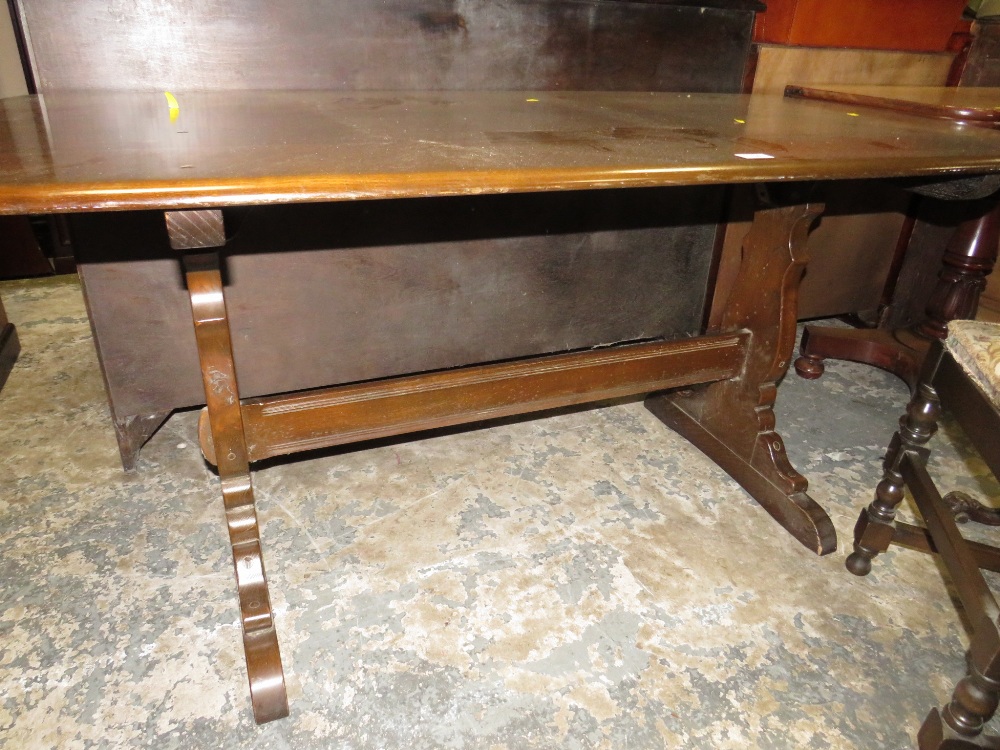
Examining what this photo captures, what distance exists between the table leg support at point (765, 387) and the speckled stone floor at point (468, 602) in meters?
0.06

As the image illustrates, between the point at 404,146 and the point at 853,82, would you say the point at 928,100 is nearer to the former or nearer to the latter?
the point at 853,82

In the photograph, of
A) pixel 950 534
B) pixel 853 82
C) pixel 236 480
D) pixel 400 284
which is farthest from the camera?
pixel 853 82

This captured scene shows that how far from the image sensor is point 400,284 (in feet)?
6.42

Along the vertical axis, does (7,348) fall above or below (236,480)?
below

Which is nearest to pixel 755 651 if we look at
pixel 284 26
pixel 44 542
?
pixel 44 542

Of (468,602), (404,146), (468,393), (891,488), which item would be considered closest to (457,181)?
(404,146)

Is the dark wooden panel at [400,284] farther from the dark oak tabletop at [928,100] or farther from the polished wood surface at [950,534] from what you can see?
the polished wood surface at [950,534]

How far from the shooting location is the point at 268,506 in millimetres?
1775

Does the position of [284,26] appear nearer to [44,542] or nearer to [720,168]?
[720,168]

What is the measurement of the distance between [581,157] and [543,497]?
3.38 ft

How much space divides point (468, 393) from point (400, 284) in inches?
19.7

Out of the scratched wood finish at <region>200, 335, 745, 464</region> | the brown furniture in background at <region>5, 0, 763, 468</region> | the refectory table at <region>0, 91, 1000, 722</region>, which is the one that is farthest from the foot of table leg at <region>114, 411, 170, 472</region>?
the scratched wood finish at <region>200, 335, 745, 464</region>

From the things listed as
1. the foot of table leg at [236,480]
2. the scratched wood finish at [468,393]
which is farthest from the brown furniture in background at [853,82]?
the foot of table leg at [236,480]

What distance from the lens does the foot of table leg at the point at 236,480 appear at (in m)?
1.21
